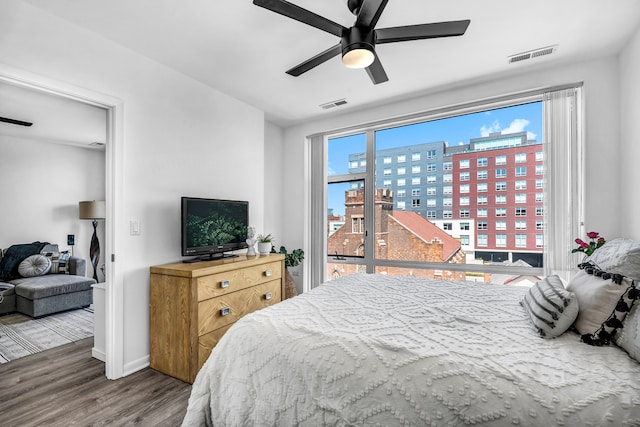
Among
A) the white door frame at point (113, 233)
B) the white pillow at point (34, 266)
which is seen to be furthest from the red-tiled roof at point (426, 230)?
the white pillow at point (34, 266)

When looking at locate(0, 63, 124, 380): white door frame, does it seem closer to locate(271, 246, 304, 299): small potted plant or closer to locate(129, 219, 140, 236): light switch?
locate(129, 219, 140, 236): light switch

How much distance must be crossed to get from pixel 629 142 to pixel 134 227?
13.5 feet

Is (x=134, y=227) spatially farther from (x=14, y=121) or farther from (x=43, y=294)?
(x=14, y=121)

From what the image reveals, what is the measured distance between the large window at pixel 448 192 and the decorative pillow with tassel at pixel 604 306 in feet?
6.01

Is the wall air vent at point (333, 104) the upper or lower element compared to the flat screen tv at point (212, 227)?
upper

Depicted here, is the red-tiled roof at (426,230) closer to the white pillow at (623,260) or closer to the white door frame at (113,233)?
the white pillow at (623,260)

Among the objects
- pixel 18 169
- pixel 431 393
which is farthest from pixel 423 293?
pixel 18 169

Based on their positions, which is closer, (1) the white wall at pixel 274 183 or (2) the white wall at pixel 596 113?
(2) the white wall at pixel 596 113

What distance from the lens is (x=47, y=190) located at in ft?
16.1

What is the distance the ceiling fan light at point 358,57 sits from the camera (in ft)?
5.75

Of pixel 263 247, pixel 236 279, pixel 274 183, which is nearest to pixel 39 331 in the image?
pixel 236 279

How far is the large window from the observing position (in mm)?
3023

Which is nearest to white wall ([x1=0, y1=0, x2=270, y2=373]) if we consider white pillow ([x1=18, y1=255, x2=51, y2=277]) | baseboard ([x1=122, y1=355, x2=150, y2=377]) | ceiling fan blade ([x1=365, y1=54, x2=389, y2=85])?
baseboard ([x1=122, y1=355, x2=150, y2=377])

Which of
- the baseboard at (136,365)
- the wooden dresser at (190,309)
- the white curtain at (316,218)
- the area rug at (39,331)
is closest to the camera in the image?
the wooden dresser at (190,309)
